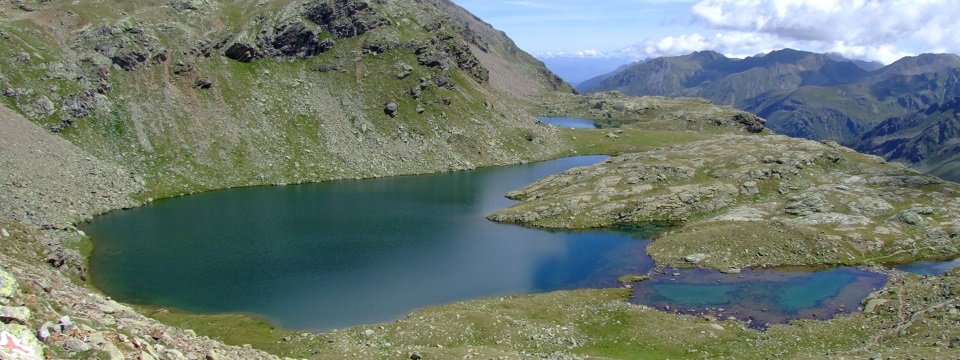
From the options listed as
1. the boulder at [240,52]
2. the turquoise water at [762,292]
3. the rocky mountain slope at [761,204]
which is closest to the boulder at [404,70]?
the boulder at [240,52]

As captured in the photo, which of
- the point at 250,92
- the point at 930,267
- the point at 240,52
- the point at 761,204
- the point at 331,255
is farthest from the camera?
the point at 240,52

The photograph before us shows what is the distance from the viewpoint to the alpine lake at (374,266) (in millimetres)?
64562

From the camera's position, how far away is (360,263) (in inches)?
3142

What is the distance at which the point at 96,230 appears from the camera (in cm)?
9188

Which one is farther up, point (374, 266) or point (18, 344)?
point (18, 344)

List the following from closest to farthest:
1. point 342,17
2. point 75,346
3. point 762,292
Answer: point 75,346, point 762,292, point 342,17

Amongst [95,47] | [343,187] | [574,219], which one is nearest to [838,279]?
[574,219]

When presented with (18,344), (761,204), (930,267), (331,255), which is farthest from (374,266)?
(930,267)

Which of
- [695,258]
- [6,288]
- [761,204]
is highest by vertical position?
[6,288]

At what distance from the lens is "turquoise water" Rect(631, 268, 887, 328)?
61.6 metres

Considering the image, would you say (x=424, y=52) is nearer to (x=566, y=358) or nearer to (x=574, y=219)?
(x=574, y=219)

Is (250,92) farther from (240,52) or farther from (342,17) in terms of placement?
(342,17)

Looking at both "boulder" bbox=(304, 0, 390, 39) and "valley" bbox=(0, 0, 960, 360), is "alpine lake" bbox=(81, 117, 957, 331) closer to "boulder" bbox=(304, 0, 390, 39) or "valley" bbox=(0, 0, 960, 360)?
"valley" bbox=(0, 0, 960, 360)

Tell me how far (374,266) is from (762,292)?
4617cm
